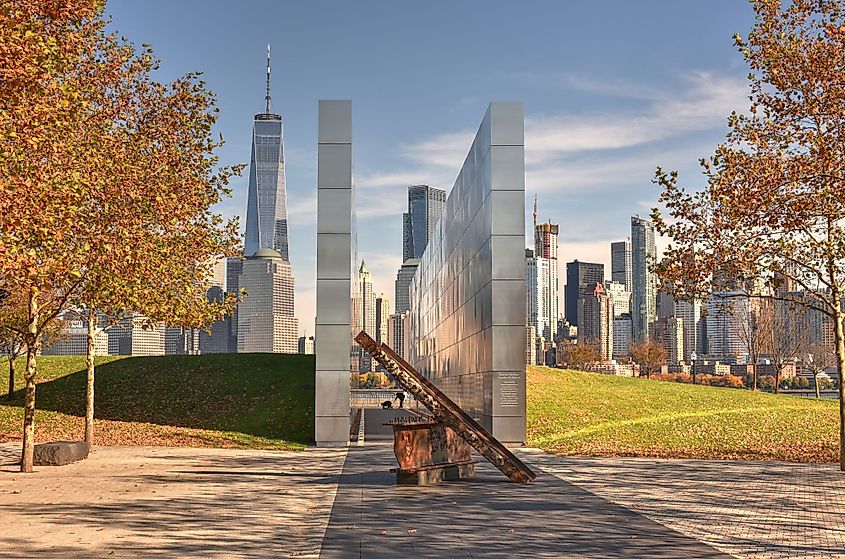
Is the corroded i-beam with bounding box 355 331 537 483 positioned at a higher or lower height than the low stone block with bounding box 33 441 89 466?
higher

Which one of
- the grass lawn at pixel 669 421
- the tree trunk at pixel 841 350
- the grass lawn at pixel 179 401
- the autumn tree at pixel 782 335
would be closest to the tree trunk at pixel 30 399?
the grass lawn at pixel 179 401

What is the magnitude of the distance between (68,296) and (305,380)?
18660 mm

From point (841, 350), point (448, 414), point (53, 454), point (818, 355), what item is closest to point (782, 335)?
point (818, 355)

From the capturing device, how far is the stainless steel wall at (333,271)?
27531 millimetres

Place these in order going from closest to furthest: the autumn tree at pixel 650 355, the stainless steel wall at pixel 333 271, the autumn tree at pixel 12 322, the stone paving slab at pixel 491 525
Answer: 1. the stone paving slab at pixel 491 525
2. the stainless steel wall at pixel 333 271
3. the autumn tree at pixel 12 322
4. the autumn tree at pixel 650 355

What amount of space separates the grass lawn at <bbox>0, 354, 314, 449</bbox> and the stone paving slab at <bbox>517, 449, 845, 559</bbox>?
36.4 feet

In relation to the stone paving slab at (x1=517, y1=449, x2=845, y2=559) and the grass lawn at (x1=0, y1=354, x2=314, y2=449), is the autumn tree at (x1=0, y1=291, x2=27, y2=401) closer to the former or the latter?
the grass lawn at (x1=0, y1=354, x2=314, y2=449)

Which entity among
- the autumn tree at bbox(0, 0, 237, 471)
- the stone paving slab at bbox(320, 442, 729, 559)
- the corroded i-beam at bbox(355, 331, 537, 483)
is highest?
the autumn tree at bbox(0, 0, 237, 471)

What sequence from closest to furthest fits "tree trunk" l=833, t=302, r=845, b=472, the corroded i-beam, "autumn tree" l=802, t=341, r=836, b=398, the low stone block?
the corroded i-beam
"tree trunk" l=833, t=302, r=845, b=472
the low stone block
"autumn tree" l=802, t=341, r=836, b=398

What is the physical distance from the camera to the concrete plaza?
38.0 ft

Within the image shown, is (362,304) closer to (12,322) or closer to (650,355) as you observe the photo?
(12,322)

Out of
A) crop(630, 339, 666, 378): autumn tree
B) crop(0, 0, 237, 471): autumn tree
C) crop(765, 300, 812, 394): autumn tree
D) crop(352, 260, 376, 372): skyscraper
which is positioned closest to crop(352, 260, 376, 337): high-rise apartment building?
crop(352, 260, 376, 372): skyscraper

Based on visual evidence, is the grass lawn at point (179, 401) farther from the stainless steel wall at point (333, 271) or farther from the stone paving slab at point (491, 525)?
the stone paving slab at point (491, 525)

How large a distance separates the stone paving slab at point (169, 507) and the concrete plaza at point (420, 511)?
3 cm
